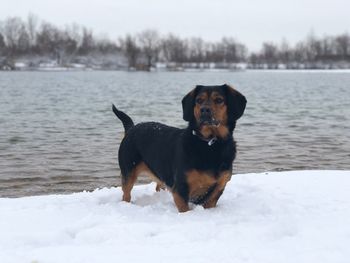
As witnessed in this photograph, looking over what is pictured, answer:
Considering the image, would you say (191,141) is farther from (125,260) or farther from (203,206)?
(125,260)

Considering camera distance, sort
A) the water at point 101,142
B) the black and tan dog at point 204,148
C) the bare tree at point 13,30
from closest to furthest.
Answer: the black and tan dog at point 204,148, the water at point 101,142, the bare tree at point 13,30

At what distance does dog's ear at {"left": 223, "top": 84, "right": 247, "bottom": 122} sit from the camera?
522 cm

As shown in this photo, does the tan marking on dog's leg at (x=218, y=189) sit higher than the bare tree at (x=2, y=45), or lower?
lower

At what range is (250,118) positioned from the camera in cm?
1898

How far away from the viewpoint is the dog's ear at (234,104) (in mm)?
5223

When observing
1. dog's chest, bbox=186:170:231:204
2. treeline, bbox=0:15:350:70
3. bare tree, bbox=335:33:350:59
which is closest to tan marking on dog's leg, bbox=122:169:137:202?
dog's chest, bbox=186:170:231:204

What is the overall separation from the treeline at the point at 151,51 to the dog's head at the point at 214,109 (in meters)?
99.7

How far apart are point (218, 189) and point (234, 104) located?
35.9 inches

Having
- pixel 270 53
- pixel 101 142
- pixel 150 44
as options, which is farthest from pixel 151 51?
pixel 101 142

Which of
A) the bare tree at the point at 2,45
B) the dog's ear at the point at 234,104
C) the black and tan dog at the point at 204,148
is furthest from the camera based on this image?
the bare tree at the point at 2,45

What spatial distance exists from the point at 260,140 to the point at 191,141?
871 cm

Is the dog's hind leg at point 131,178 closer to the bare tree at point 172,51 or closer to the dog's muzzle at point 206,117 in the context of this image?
the dog's muzzle at point 206,117

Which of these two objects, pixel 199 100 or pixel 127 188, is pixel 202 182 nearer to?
pixel 199 100

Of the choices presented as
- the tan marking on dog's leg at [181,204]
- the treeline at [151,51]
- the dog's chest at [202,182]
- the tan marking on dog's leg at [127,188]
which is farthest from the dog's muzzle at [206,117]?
the treeline at [151,51]
